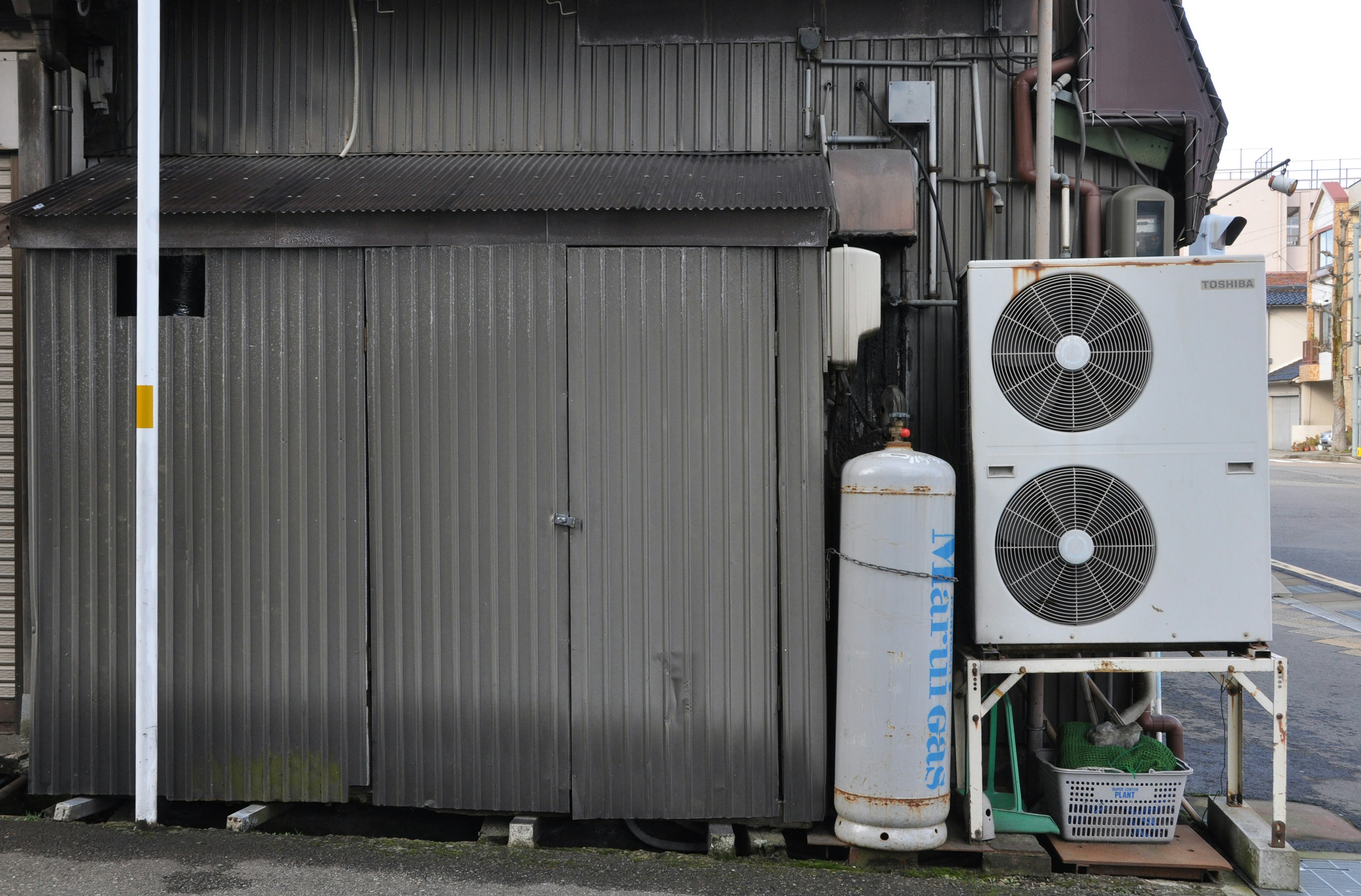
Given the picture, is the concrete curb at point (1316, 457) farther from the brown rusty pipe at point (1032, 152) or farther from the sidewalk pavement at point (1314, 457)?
the brown rusty pipe at point (1032, 152)

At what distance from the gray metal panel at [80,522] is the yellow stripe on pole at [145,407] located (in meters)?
0.46

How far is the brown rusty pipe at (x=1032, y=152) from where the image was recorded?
532 centimetres

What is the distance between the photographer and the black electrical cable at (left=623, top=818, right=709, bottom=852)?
15.2 ft

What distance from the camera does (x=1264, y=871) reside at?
423cm

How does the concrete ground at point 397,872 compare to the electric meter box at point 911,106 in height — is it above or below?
below

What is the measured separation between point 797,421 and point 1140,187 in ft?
8.14

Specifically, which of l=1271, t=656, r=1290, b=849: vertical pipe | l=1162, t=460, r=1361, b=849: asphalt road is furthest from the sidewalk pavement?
l=1271, t=656, r=1290, b=849: vertical pipe

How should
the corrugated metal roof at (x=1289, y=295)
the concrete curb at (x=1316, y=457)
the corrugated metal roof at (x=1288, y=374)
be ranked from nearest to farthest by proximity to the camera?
1. the concrete curb at (x=1316, y=457)
2. the corrugated metal roof at (x=1288, y=374)
3. the corrugated metal roof at (x=1289, y=295)

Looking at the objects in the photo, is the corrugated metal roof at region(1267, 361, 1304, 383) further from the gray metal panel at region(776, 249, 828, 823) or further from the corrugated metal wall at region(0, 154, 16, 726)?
the corrugated metal wall at region(0, 154, 16, 726)

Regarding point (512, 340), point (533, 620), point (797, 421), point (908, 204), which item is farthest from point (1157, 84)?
point (533, 620)

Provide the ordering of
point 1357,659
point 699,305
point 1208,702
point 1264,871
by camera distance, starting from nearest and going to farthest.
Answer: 1. point 1264,871
2. point 699,305
3. point 1208,702
4. point 1357,659

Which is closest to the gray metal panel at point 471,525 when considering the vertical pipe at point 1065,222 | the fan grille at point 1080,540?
the fan grille at point 1080,540

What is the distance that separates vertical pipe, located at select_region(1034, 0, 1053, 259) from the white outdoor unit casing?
2.25 feet

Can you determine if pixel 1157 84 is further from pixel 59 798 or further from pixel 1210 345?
pixel 59 798
